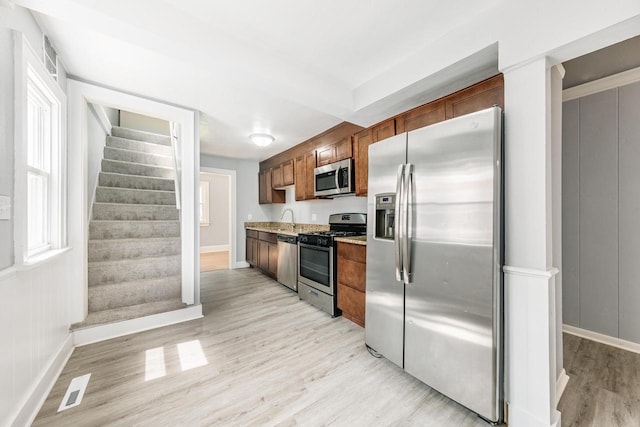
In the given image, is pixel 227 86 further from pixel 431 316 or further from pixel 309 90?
pixel 431 316

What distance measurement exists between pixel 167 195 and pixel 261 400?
328cm

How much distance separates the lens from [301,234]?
3.49 metres

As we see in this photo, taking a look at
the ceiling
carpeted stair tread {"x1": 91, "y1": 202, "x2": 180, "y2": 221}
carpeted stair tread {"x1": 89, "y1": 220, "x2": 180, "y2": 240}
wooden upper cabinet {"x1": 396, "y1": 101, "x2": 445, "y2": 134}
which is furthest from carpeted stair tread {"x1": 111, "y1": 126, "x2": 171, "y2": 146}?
wooden upper cabinet {"x1": 396, "y1": 101, "x2": 445, "y2": 134}

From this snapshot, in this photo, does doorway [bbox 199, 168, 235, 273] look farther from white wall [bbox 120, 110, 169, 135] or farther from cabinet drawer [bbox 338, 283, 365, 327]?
cabinet drawer [bbox 338, 283, 365, 327]

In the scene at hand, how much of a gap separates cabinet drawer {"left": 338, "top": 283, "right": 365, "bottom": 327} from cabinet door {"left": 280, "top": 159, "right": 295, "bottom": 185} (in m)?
2.31

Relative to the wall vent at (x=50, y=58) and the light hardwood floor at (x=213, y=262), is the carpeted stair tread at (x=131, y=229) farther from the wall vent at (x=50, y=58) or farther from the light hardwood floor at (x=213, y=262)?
the light hardwood floor at (x=213, y=262)

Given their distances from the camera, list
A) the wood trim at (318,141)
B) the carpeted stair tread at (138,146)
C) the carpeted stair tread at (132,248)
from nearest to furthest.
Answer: the carpeted stair tread at (132,248)
the wood trim at (318,141)
the carpeted stair tread at (138,146)

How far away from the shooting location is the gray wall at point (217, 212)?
24.8 feet

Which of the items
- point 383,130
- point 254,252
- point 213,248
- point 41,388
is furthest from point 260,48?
point 213,248

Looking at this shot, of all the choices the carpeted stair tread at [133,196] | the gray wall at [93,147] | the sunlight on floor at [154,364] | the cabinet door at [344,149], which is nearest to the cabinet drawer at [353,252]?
the cabinet door at [344,149]

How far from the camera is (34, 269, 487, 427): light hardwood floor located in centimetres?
150

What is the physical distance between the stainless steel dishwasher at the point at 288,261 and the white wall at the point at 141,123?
3.65 meters

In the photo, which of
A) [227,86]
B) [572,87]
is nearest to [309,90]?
[227,86]

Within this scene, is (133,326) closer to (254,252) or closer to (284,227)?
(254,252)
